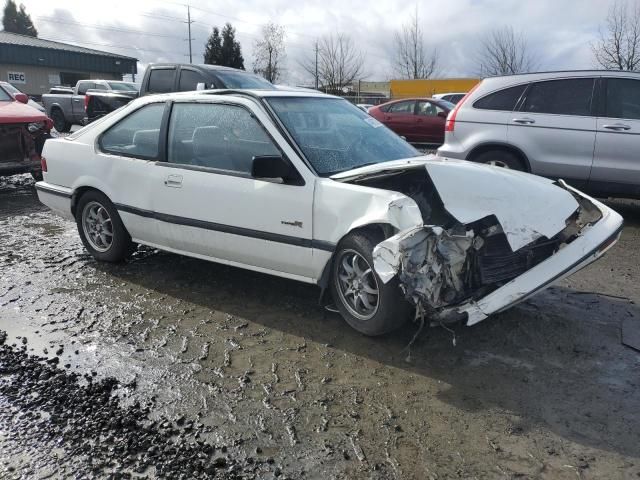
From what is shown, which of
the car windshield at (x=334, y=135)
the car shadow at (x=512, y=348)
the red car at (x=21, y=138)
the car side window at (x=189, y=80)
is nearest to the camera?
the car shadow at (x=512, y=348)

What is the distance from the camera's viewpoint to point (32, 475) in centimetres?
257

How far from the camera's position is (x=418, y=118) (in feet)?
52.5

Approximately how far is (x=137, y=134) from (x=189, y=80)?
545 cm

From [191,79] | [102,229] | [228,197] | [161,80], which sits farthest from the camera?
[161,80]

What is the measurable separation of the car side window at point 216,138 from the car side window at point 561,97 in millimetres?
4533

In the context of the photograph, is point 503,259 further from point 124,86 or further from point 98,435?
point 124,86

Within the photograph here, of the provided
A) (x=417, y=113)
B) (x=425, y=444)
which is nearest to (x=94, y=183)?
(x=425, y=444)

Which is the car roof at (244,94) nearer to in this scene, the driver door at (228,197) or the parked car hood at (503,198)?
the driver door at (228,197)

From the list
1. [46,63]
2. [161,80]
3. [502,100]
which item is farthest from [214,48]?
[502,100]

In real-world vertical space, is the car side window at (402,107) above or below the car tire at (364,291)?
above

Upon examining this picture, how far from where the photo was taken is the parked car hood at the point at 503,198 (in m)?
3.54

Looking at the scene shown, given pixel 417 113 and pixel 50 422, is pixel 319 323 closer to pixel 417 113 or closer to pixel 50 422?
pixel 50 422

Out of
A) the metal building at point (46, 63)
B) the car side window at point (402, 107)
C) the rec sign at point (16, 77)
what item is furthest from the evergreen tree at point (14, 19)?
the car side window at point (402, 107)

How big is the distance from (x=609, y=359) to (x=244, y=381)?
2278 mm
